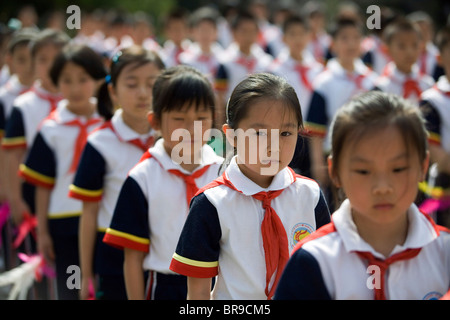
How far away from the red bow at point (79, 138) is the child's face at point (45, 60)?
98 centimetres

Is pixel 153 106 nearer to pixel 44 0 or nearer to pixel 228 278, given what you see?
pixel 228 278

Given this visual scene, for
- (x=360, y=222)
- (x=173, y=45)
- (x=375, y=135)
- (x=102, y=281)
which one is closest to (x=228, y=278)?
(x=360, y=222)

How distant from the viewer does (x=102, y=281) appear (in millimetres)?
3078

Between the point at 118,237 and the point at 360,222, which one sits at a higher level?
the point at 360,222

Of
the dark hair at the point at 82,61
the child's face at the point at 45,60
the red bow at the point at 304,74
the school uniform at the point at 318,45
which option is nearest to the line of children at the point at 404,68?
the red bow at the point at 304,74

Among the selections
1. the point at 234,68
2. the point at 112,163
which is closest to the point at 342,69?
the point at 234,68

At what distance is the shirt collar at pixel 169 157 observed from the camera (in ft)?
8.61

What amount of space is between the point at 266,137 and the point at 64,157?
6.63 ft

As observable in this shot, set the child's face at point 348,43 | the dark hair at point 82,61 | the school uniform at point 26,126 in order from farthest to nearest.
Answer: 1. the child's face at point 348,43
2. the school uniform at point 26,126
3. the dark hair at point 82,61

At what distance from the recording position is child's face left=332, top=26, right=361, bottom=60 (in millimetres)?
5776

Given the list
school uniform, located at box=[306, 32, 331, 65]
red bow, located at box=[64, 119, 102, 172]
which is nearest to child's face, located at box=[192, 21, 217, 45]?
school uniform, located at box=[306, 32, 331, 65]

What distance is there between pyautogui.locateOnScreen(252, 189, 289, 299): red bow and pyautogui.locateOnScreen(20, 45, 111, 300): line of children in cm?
191

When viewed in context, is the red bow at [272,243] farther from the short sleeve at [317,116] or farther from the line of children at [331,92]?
the short sleeve at [317,116]
